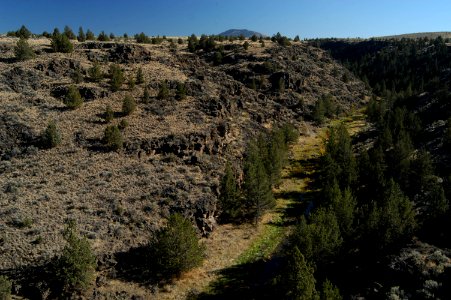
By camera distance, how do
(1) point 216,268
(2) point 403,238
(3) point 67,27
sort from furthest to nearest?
(3) point 67,27 → (1) point 216,268 → (2) point 403,238

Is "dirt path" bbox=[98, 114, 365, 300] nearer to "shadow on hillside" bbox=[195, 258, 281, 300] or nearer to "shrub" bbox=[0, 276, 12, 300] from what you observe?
"shadow on hillside" bbox=[195, 258, 281, 300]

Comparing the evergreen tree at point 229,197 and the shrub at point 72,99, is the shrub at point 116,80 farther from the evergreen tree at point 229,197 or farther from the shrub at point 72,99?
the evergreen tree at point 229,197

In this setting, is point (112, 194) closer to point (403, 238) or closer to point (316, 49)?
point (403, 238)

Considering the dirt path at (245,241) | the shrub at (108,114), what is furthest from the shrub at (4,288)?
the shrub at (108,114)

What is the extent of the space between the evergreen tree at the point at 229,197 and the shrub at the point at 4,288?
26.4 m

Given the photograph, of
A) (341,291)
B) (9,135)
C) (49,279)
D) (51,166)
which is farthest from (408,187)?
(9,135)

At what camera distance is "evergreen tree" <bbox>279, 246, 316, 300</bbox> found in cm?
2798

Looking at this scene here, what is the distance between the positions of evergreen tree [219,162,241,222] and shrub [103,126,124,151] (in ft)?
57.2

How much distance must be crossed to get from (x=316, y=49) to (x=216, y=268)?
5344 inches

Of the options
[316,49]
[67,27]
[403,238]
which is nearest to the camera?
[403,238]

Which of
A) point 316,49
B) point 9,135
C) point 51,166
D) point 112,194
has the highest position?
point 316,49

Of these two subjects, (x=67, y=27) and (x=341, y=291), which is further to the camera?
(x=67, y=27)

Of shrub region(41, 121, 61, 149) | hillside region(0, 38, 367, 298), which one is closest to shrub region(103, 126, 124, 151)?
hillside region(0, 38, 367, 298)

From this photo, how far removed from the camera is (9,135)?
174 ft
